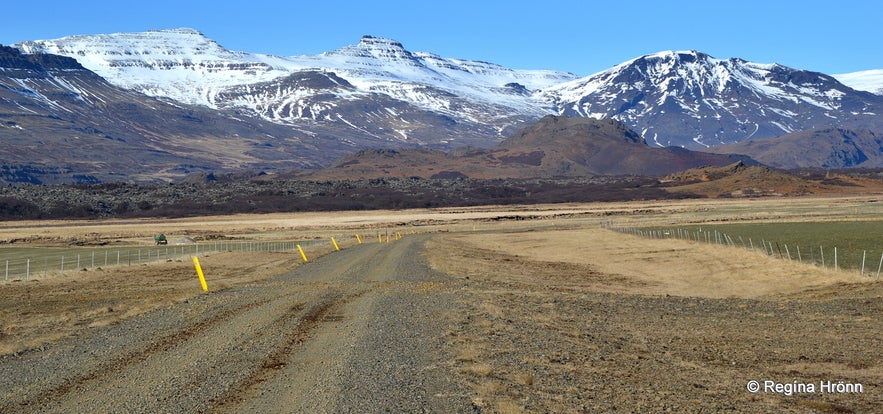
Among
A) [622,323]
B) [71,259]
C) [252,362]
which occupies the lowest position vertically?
[71,259]

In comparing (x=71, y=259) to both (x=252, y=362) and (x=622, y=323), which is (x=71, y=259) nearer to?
(x=622, y=323)

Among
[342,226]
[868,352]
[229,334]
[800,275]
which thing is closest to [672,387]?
[868,352]

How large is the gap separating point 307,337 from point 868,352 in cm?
1140

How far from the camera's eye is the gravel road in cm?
1389

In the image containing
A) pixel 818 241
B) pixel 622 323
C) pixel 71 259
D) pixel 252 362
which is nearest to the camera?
pixel 252 362

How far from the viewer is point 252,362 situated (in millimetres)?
16859

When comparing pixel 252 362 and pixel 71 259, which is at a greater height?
pixel 252 362

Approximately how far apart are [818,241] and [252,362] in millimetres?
45650

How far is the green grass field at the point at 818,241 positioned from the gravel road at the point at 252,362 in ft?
74.8

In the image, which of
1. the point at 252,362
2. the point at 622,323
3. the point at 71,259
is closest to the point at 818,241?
the point at 622,323

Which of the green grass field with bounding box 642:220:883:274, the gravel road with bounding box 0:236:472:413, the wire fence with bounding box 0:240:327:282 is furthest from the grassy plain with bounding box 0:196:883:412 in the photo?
the wire fence with bounding box 0:240:327:282

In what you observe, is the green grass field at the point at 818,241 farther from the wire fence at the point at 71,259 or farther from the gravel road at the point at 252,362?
the wire fence at the point at 71,259

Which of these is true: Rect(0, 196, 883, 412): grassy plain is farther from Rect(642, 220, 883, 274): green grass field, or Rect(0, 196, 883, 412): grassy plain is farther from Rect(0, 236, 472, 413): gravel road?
Rect(642, 220, 883, 274): green grass field

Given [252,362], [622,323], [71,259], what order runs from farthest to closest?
[71,259] → [622,323] → [252,362]
